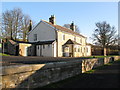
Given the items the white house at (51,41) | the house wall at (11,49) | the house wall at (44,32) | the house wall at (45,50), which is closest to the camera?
the house wall at (45,50)

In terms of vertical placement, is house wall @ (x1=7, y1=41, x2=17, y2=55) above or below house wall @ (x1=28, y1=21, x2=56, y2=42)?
below

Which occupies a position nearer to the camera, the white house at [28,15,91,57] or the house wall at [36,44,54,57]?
the house wall at [36,44,54,57]

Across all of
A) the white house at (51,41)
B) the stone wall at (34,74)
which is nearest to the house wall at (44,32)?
the white house at (51,41)

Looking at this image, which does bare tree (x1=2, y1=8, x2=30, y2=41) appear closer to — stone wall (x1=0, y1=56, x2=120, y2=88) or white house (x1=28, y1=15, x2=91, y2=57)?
white house (x1=28, y1=15, x2=91, y2=57)

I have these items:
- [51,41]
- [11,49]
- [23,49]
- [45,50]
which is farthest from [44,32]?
[11,49]

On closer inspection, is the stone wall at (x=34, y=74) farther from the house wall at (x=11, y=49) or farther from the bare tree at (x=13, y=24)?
the bare tree at (x=13, y=24)

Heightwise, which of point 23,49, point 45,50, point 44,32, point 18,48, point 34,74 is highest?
point 44,32

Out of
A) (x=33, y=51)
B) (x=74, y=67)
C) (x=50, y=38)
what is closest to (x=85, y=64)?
(x=74, y=67)

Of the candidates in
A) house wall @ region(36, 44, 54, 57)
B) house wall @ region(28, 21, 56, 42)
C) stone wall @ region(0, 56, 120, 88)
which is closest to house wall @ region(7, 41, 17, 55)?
house wall @ region(36, 44, 54, 57)

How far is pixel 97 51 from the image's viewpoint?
145ft

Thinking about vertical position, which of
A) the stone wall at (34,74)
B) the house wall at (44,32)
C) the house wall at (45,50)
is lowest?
the stone wall at (34,74)

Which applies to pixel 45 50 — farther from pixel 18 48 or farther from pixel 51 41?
pixel 18 48

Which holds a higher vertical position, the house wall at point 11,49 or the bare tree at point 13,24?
the bare tree at point 13,24

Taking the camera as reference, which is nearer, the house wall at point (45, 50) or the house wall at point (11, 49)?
the house wall at point (45, 50)
